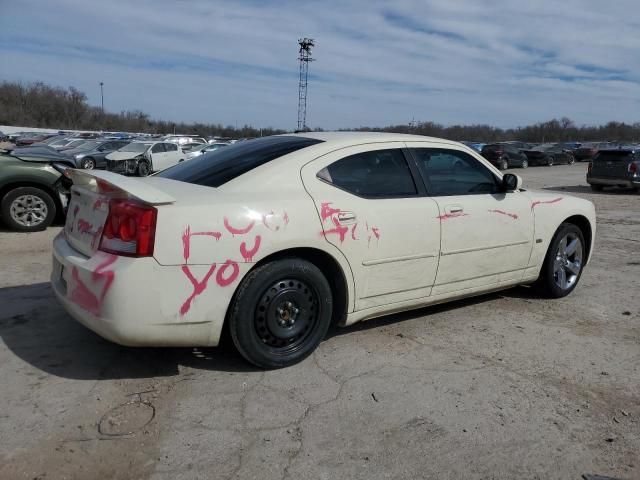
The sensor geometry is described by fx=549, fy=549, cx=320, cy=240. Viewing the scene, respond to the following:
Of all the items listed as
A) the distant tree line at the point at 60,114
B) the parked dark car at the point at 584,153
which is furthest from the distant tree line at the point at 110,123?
the parked dark car at the point at 584,153

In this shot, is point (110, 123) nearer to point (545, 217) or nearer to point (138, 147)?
point (138, 147)

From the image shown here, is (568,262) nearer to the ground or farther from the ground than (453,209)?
nearer to the ground

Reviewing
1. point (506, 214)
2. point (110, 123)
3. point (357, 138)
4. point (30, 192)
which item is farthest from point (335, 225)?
point (110, 123)

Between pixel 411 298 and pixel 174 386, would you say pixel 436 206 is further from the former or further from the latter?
pixel 174 386

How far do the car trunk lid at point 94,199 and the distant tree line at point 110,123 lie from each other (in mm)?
84607

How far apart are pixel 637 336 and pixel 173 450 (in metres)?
3.70

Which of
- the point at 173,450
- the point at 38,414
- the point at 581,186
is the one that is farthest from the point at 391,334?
the point at 581,186

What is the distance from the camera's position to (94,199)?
338cm

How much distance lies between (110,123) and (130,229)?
112 metres

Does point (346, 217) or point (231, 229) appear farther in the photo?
point (346, 217)

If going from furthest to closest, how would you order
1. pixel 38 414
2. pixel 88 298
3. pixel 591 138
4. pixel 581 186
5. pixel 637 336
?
pixel 591 138 → pixel 581 186 → pixel 637 336 → pixel 88 298 → pixel 38 414

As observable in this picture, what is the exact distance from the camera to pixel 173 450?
2.66 m

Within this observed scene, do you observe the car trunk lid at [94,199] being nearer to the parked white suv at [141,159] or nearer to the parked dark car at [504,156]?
the parked white suv at [141,159]

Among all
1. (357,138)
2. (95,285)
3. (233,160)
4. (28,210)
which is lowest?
(28,210)
